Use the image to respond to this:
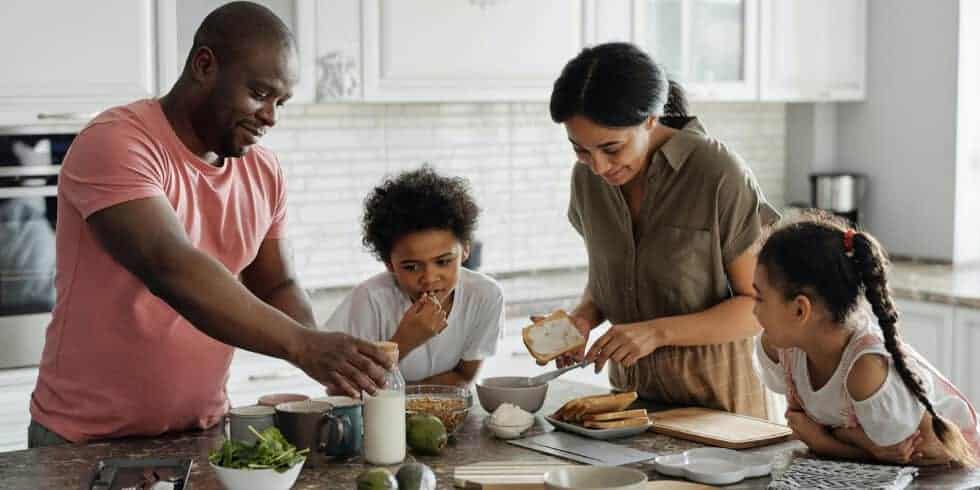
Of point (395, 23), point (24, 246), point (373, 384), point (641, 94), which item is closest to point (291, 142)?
point (395, 23)

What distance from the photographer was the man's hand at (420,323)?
265cm

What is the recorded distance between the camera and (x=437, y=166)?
193 inches

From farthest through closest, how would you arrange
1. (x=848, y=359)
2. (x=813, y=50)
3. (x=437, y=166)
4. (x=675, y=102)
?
(x=813, y=50) < (x=437, y=166) < (x=675, y=102) < (x=848, y=359)

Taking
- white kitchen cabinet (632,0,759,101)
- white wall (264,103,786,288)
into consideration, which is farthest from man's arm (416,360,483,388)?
white kitchen cabinet (632,0,759,101)

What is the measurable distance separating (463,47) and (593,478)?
2.58 metres

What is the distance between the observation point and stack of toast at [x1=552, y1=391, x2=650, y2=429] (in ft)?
8.02

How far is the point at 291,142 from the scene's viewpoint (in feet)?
15.0

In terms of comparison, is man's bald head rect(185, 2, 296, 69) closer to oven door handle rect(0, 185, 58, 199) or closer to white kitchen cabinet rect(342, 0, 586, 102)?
oven door handle rect(0, 185, 58, 199)

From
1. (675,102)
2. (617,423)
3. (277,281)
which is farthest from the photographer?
(675,102)

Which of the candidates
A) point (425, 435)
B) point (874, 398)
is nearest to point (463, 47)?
point (425, 435)

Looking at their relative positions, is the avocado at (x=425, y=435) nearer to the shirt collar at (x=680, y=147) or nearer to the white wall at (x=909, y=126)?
the shirt collar at (x=680, y=147)

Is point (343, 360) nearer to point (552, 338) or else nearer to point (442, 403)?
point (442, 403)

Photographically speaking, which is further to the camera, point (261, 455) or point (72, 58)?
point (72, 58)

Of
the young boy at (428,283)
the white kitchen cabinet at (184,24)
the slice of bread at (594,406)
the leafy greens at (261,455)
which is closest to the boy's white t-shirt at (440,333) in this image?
the young boy at (428,283)
